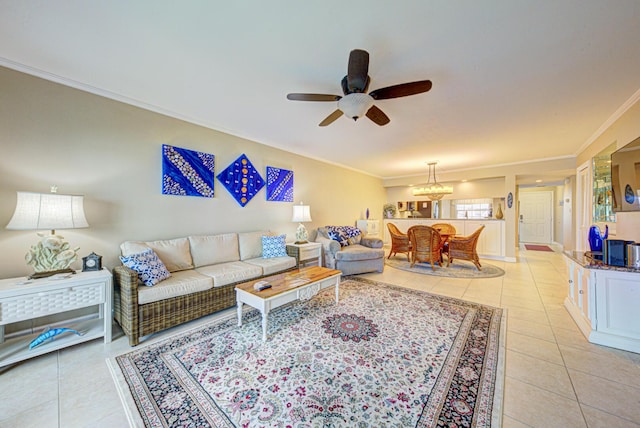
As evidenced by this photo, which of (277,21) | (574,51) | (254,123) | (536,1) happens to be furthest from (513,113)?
(254,123)

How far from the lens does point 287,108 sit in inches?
112

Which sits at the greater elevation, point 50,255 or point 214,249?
point 50,255

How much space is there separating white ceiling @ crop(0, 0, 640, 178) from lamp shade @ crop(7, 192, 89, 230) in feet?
3.95

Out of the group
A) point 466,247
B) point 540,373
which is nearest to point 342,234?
point 466,247

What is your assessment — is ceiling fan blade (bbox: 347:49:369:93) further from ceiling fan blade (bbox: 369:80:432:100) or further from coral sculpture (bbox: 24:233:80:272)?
coral sculpture (bbox: 24:233:80:272)

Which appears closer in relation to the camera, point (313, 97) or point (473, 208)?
point (313, 97)

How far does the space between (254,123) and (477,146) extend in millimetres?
3935

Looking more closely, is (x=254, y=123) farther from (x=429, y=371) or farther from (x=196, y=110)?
(x=429, y=371)

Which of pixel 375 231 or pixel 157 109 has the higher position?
pixel 157 109

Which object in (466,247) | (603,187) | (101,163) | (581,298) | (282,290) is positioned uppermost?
(101,163)

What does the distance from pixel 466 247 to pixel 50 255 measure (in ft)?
19.9

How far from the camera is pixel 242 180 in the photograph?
3807 mm

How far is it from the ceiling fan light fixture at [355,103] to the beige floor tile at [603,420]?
8.22 feet

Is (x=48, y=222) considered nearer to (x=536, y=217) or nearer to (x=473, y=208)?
(x=473, y=208)
